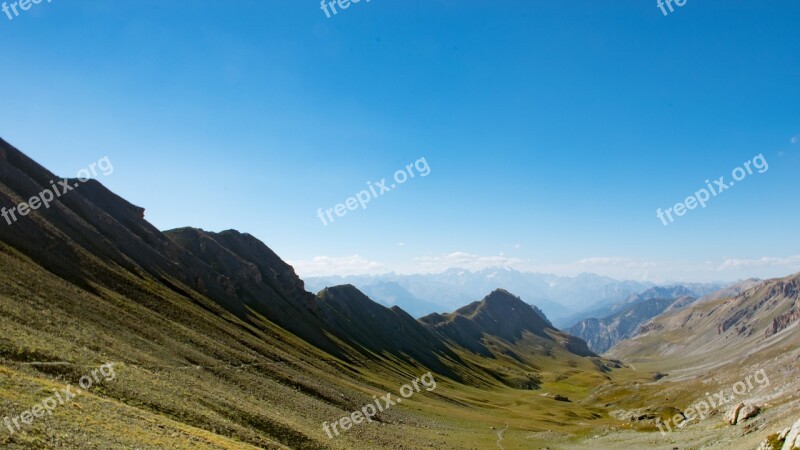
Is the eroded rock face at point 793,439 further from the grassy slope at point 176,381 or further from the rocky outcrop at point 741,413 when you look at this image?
the grassy slope at point 176,381

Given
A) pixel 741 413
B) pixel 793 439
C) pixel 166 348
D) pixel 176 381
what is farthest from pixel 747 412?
pixel 166 348

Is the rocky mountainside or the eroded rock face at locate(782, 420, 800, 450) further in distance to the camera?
the rocky mountainside

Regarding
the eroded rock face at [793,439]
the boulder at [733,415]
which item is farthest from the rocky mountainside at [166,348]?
the eroded rock face at [793,439]

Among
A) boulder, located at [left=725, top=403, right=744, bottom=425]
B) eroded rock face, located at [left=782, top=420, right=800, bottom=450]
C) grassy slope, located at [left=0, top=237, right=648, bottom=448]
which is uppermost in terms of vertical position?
grassy slope, located at [left=0, top=237, right=648, bottom=448]

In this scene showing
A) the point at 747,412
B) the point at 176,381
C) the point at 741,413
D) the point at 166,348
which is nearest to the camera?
the point at 176,381

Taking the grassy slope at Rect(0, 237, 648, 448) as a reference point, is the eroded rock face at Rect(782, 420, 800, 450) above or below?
below

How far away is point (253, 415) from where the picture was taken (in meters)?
51.8

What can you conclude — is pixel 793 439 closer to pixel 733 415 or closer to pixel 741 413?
pixel 741 413

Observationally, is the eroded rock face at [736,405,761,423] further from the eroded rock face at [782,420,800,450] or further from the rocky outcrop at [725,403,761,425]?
the eroded rock face at [782,420,800,450]

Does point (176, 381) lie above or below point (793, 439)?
above

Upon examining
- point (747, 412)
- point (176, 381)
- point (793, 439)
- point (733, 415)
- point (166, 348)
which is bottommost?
point (733, 415)

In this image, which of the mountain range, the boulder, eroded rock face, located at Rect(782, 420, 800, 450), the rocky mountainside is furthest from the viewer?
the boulder

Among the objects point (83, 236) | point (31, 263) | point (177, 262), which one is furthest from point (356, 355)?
point (31, 263)

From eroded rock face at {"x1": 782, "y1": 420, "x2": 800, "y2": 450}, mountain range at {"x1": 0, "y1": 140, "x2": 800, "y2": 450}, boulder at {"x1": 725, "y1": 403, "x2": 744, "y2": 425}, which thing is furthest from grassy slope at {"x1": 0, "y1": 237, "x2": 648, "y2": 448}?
eroded rock face at {"x1": 782, "y1": 420, "x2": 800, "y2": 450}
